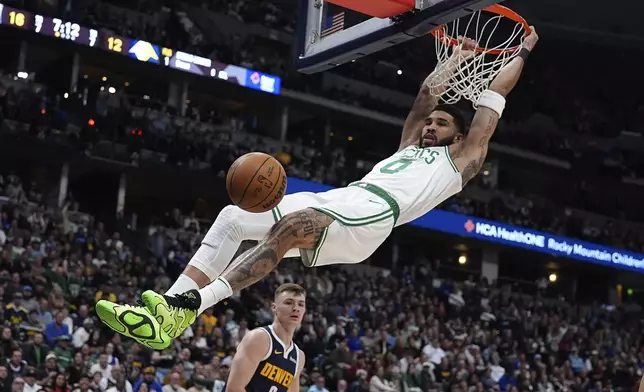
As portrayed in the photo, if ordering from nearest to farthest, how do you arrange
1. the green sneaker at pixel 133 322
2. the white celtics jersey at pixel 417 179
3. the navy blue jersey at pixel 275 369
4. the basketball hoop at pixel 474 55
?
the green sneaker at pixel 133 322
the white celtics jersey at pixel 417 179
the navy blue jersey at pixel 275 369
the basketball hoop at pixel 474 55

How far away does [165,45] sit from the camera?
2164 cm

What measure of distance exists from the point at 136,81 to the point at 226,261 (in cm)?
1904

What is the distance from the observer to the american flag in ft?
21.3

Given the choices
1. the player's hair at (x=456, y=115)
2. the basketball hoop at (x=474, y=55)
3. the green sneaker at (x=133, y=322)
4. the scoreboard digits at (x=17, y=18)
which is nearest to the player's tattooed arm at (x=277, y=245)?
the green sneaker at (x=133, y=322)

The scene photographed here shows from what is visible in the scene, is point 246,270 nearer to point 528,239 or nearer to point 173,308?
point 173,308

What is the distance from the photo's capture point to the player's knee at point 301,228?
5109mm

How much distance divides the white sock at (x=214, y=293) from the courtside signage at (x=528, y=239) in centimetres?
1596

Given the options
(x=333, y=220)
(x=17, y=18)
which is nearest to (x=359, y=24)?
(x=333, y=220)

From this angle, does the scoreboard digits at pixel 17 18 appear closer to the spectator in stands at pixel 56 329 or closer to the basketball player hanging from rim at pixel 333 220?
the spectator in stands at pixel 56 329

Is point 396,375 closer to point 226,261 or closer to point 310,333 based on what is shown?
point 310,333

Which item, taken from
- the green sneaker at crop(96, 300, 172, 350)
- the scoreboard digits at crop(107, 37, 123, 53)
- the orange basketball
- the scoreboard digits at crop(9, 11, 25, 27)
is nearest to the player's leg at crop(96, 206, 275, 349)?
the orange basketball

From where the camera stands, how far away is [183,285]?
514 cm

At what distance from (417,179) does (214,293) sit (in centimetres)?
162

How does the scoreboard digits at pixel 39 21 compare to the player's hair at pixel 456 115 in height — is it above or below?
above
